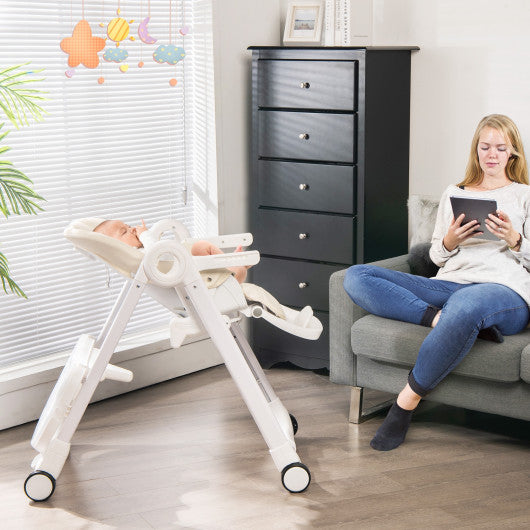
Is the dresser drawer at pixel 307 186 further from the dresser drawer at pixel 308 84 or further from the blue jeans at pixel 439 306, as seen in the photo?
the blue jeans at pixel 439 306

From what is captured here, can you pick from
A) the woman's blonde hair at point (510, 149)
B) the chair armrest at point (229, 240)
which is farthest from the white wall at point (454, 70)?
the chair armrest at point (229, 240)

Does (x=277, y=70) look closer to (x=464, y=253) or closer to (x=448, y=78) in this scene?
(x=448, y=78)

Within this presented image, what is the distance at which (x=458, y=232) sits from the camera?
3.08m

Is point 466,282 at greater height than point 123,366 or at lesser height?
greater

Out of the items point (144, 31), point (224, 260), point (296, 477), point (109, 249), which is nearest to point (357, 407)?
point (296, 477)

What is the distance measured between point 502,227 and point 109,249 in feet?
4.16

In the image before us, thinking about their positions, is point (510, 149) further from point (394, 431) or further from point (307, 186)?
point (394, 431)

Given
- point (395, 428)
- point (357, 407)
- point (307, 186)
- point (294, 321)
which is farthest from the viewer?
point (307, 186)

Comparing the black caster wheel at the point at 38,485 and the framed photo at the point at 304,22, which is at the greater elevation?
the framed photo at the point at 304,22

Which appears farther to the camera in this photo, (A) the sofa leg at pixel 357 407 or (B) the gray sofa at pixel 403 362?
(A) the sofa leg at pixel 357 407

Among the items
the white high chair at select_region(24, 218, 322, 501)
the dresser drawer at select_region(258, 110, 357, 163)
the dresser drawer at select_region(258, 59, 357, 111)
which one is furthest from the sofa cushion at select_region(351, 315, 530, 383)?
the dresser drawer at select_region(258, 59, 357, 111)

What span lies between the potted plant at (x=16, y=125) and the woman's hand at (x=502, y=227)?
Answer: 152 centimetres

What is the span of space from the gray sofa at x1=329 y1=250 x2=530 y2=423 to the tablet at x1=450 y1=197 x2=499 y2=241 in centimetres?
38

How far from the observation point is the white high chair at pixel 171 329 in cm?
262
